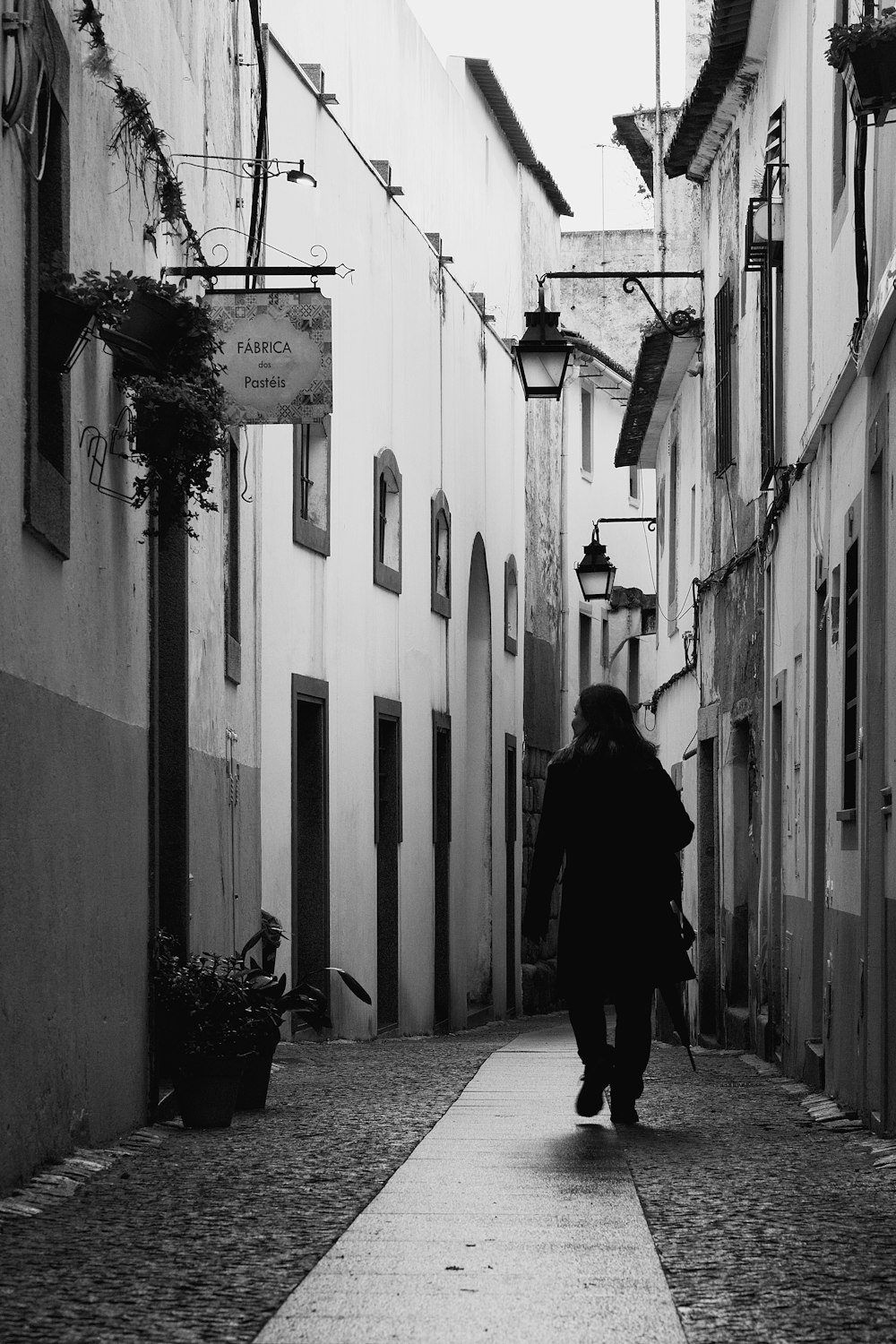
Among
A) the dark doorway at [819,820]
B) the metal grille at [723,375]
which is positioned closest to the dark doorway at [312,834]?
the metal grille at [723,375]

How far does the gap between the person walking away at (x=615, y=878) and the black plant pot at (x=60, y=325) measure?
7.93 feet

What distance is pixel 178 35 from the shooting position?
31.3 feet

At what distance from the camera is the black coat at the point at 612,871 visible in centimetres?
765

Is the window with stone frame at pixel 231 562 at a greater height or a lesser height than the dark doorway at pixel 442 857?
greater

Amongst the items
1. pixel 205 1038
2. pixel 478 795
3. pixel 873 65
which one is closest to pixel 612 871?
pixel 205 1038

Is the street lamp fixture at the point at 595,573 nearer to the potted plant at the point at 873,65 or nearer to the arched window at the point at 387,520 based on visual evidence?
the arched window at the point at 387,520

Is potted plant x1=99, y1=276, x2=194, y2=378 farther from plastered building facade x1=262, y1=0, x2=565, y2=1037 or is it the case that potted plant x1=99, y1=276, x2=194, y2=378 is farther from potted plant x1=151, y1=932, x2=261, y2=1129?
plastered building facade x1=262, y1=0, x2=565, y2=1037

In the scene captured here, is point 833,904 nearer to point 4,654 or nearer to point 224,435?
point 224,435

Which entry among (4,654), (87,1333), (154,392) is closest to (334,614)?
(154,392)

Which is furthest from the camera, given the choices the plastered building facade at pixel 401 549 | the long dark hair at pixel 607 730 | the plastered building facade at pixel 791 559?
the plastered building facade at pixel 401 549

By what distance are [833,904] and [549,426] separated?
21773 mm

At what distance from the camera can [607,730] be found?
25.7ft

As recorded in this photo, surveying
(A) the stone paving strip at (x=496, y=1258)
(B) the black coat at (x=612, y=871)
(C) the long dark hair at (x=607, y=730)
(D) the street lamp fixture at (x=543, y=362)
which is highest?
(D) the street lamp fixture at (x=543, y=362)

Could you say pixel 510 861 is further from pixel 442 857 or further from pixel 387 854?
pixel 387 854
